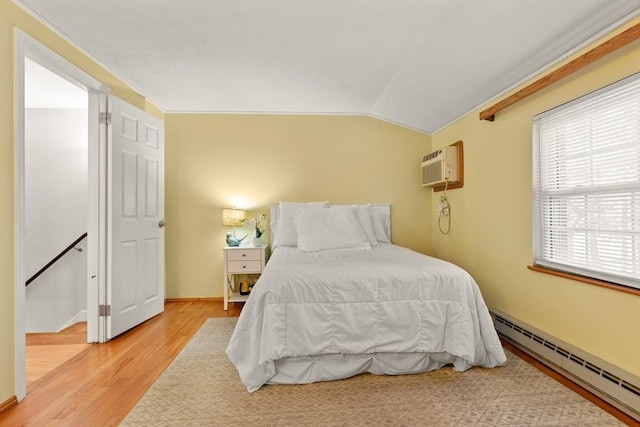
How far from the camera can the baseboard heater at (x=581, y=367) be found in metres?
1.55

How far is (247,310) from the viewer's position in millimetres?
1891

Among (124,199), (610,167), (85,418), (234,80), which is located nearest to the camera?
(85,418)

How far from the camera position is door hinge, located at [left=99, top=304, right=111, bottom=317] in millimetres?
2564

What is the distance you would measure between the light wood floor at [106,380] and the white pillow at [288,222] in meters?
1.14

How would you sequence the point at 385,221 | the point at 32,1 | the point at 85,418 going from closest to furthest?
the point at 85,418 < the point at 32,1 < the point at 385,221

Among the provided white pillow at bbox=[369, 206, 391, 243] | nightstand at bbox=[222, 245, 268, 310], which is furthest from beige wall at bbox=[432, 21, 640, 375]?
nightstand at bbox=[222, 245, 268, 310]

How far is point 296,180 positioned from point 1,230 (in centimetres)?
263

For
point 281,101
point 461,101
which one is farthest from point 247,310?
point 461,101

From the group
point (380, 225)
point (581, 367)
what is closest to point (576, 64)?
point (581, 367)

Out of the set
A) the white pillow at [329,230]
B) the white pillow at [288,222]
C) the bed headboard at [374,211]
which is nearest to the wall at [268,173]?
the bed headboard at [374,211]

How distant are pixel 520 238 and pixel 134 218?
130 inches

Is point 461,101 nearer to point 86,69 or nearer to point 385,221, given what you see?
point 385,221

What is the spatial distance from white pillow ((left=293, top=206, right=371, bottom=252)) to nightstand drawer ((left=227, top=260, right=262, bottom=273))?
64 cm

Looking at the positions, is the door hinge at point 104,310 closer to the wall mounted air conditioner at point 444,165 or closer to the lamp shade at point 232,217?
the lamp shade at point 232,217
